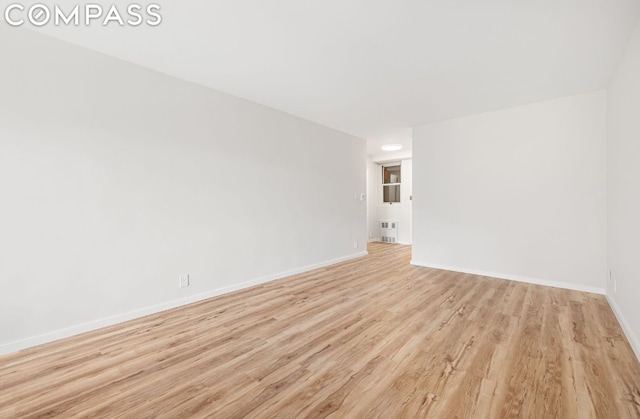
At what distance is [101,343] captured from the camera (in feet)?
7.57

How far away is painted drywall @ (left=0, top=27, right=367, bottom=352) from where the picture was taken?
2.21 meters

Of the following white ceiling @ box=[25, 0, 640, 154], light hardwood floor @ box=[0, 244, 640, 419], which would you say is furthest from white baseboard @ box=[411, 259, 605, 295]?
white ceiling @ box=[25, 0, 640, 154]

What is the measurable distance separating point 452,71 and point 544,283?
3209mm

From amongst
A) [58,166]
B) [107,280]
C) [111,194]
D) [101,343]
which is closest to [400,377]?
[101,343]

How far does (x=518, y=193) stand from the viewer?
4.02 m

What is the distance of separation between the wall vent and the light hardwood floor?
4.69 metres

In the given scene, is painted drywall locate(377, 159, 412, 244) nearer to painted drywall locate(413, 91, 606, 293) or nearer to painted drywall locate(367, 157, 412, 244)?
painted drywall locate(367, 157, 412, 244)

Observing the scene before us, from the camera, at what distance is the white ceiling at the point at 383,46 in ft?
6.67

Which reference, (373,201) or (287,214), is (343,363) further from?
(373,201)

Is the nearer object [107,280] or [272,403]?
[272,403]

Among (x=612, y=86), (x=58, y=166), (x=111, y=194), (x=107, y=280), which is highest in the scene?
(x=612, y=86)

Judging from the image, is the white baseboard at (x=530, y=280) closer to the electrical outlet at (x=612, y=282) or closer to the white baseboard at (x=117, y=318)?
the electrical outlet at (x=612, y=282)

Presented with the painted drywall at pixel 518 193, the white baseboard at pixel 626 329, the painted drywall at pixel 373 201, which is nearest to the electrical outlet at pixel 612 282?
the white baseboard at pixel 626 329

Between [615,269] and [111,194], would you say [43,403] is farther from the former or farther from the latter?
[615,269]
